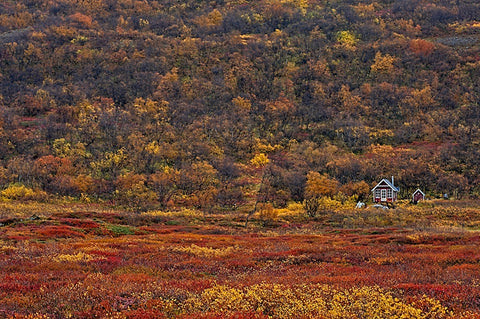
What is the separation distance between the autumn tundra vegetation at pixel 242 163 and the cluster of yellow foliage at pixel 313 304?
0.06 meters

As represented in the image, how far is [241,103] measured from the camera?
130875 millimetres

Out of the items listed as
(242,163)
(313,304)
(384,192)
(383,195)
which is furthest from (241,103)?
(313,304)

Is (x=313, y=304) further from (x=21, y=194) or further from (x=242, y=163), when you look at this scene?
(x=242, y=163)

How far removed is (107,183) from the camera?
82250mm

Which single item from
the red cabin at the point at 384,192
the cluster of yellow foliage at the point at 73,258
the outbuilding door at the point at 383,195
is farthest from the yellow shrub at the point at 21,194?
the cluster of yellow foliage at the point at 73,258

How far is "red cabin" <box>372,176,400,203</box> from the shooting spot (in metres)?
73.1

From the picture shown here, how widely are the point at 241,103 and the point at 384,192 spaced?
65.8m

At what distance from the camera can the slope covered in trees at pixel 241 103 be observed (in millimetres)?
82375

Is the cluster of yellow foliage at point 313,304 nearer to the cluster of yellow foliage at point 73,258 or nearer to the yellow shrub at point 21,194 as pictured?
the cluster of yellow foliage at point 73,258

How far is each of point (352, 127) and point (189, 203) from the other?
187ft

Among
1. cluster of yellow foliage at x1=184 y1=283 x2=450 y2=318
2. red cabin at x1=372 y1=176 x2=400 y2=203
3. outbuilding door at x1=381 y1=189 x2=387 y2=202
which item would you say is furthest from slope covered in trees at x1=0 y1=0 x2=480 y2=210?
cluster of yellow foliage at x1=184 y1=283 x2=450 y2=318

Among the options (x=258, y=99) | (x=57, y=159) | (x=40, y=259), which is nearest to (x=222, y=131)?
(x=258, y=99)

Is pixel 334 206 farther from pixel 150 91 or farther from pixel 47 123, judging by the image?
pixel 150 91

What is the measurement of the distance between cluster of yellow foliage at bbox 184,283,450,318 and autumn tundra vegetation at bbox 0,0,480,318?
0.06 m
